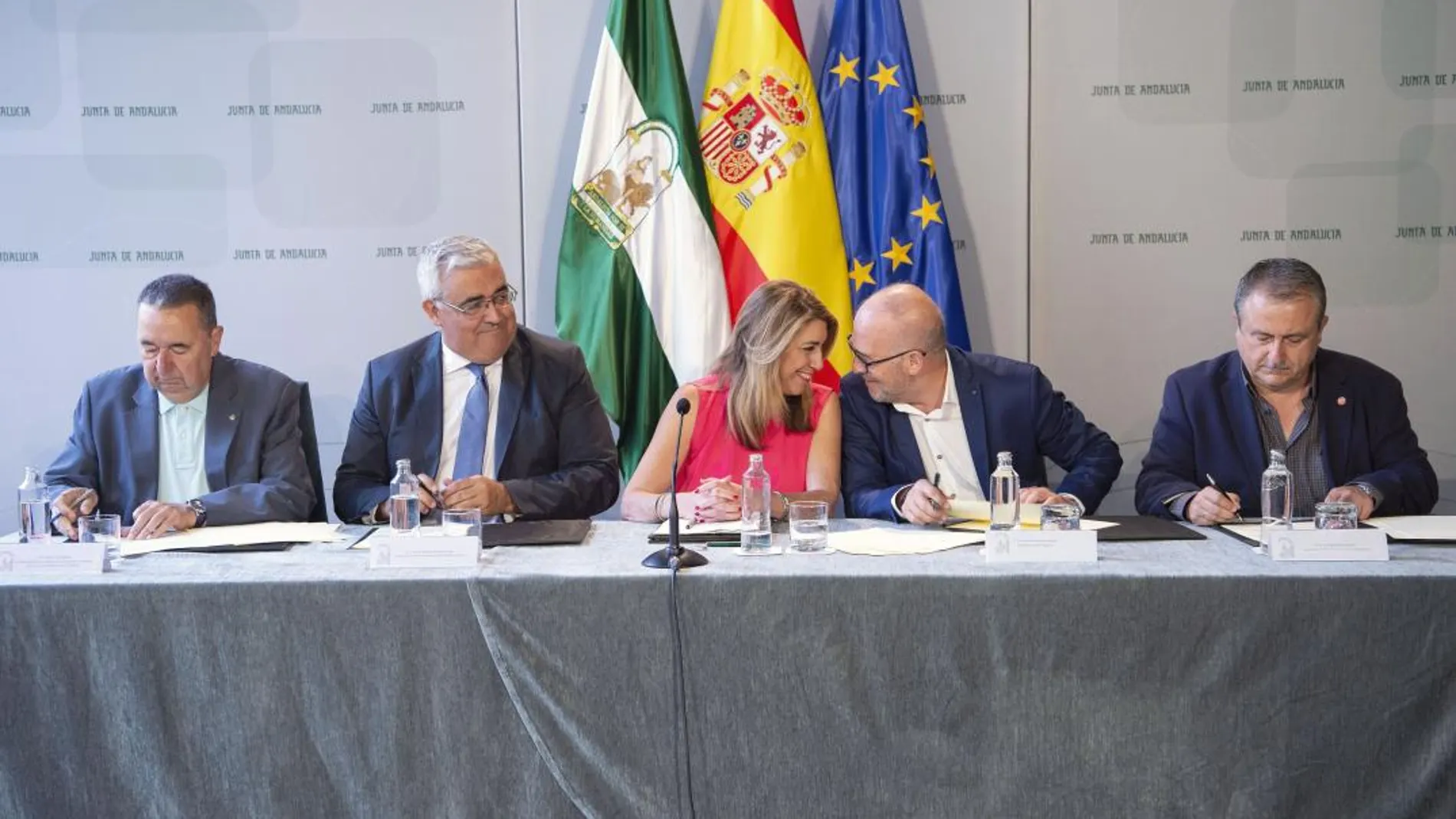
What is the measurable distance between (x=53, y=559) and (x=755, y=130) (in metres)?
2.42

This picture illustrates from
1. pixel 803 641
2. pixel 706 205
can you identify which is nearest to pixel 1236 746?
pixel 803 641

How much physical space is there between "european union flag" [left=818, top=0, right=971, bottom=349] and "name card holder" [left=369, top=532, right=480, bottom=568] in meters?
2.02

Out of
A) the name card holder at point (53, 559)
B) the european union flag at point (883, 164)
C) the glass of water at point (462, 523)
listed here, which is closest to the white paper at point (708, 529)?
the glass of water at point (462, 523)

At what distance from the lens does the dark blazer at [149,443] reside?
10.1 feet

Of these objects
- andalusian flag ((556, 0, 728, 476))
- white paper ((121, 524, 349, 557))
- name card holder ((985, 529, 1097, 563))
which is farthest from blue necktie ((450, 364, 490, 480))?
name card holder ((985, 529, 1097, 563))

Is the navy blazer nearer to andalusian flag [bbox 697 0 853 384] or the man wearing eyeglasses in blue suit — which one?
the man wearing eyeglasses in blue suit

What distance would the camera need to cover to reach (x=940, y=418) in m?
3.23

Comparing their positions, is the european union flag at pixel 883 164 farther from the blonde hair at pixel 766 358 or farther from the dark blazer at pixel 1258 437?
the dark blazer at pixel 1258 437

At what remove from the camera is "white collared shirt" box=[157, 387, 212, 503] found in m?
3.10

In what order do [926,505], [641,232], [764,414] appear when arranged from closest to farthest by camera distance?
1. [926,505]
2. [764,414]
3. [641,232]

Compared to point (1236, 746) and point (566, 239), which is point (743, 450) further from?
point (1236, 746)

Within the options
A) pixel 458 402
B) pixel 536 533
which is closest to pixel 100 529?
pixel 536 533

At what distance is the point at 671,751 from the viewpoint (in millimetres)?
2154

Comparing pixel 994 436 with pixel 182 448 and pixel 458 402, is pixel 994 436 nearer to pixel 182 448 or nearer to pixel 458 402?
pixel 458 402
